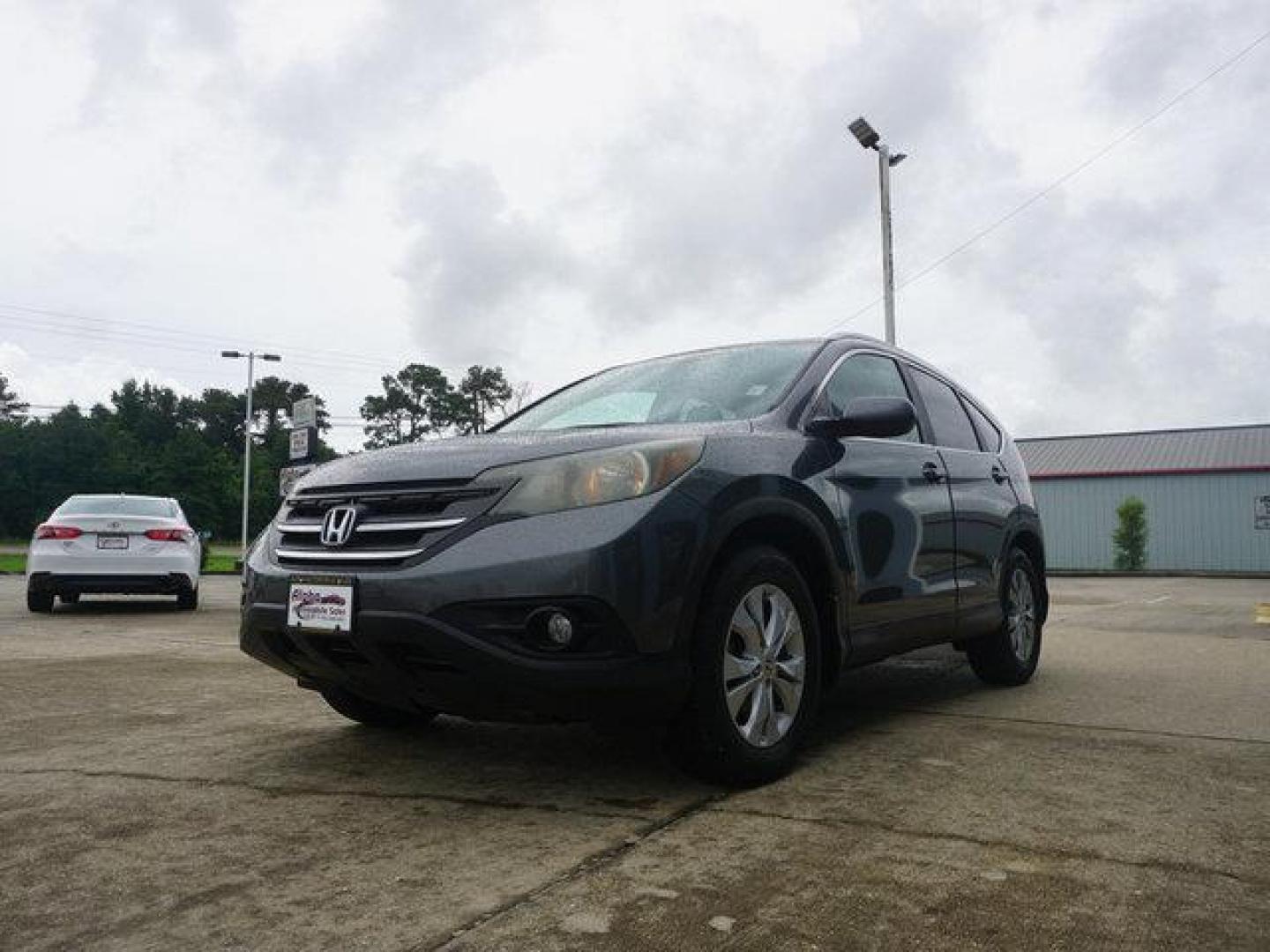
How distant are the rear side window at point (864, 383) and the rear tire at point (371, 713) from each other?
6.64ft

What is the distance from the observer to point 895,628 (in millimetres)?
4180

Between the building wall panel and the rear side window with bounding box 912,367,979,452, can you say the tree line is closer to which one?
the building wall panel

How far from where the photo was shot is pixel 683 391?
4.18m

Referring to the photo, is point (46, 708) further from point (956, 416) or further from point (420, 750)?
point (956, 416)

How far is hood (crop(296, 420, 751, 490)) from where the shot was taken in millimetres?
3170

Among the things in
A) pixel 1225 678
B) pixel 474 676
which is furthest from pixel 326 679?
pixel 1225 678

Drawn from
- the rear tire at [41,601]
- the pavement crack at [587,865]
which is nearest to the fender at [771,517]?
the pavement crack at [587,865]

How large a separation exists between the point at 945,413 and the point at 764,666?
7.91 feet

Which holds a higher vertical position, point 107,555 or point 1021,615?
point 107,555

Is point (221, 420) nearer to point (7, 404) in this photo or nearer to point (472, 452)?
point (7, 404)

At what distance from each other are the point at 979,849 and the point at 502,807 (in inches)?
52.2

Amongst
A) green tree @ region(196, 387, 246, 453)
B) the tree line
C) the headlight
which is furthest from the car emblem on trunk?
green tree @ region(196, 387, 246, 453)

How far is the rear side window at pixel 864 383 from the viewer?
4185mm

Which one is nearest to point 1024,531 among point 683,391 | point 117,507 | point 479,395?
point 683,391
